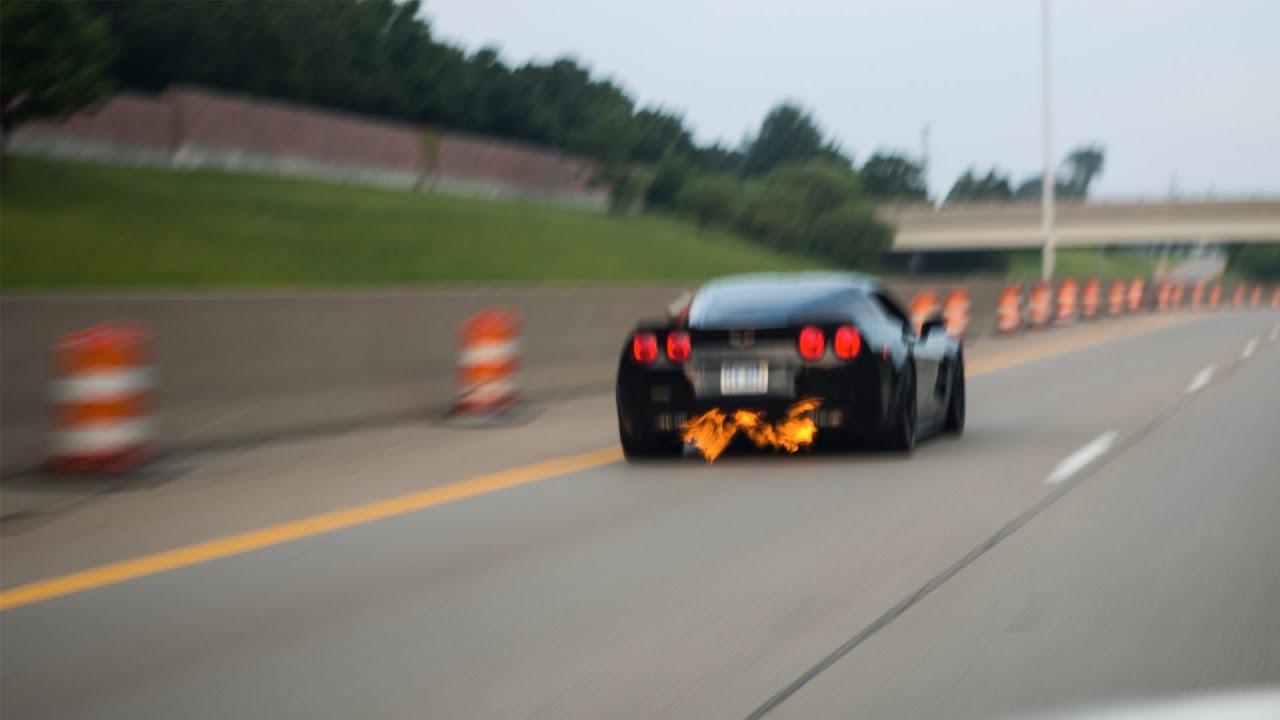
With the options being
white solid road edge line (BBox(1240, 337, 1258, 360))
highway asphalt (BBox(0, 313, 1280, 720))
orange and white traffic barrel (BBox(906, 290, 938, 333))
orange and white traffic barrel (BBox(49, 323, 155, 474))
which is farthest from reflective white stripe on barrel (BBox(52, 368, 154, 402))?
orange and white traffic barrel (BBox(906, 290, 938, 333))

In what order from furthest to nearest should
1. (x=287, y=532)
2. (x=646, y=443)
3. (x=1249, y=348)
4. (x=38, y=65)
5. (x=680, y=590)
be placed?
(x=38, y=65) → (x=1249, y=348) → (x=646, y=443) → (x=287, y=532) → (x=680, y=590)

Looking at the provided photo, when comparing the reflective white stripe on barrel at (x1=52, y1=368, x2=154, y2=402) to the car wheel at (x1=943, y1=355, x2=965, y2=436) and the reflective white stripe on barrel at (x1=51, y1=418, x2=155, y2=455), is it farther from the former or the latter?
the car wheel at (x1=943, y1=355, x2=965, y2=436)

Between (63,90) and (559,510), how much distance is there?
48.5 metres

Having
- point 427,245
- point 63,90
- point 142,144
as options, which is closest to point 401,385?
point 63,90

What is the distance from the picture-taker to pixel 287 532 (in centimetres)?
895

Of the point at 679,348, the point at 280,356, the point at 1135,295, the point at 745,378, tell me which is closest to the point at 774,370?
the point at 745,378

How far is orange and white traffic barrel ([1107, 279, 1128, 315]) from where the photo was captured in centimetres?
4738

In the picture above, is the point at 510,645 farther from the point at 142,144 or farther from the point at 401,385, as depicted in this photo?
the point at 142,144

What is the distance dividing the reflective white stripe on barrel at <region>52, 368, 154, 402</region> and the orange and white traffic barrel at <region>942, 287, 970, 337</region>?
2194 cm

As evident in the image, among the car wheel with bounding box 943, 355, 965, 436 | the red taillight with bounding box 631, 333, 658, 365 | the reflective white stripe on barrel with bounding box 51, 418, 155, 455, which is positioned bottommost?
the car wheel with bounding box 943, 355, 965, 436

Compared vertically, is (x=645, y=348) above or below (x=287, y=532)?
above

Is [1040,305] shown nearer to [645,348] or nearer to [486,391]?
[486,391]

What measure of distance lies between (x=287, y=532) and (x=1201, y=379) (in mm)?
13074

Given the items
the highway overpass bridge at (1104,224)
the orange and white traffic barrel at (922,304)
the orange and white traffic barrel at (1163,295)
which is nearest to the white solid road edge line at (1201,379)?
the orange and white traffic barrel at (922,304)
